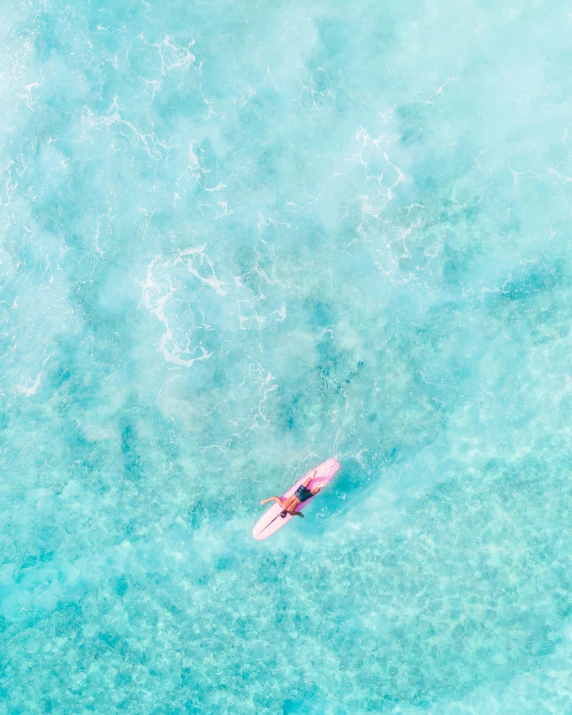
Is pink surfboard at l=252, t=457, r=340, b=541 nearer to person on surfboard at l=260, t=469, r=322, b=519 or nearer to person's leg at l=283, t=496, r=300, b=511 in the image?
person on surfboard at l=260, t=469, r=322, b=519

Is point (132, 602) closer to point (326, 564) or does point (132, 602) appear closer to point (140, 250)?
point (326, 564)

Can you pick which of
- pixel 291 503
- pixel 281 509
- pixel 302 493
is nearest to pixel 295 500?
pixel 291 503

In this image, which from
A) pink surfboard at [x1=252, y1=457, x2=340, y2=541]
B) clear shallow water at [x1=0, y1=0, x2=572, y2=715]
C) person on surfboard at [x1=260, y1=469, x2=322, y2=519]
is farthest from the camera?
pink surfboard at [x1=252, y1=457, x2=340, y2=541]

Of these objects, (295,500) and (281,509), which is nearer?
(295,500)

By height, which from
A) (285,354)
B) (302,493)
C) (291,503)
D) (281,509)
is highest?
(285,354)

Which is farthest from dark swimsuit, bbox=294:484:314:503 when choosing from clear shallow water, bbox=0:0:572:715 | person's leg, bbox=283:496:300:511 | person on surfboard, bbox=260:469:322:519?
clear shallow water, bbox=0:0:572:715

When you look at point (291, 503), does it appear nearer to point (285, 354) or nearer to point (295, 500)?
point (295, 500)

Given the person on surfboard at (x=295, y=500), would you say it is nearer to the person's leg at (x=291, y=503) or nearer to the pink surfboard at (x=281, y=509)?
the person's leg at (x=291, y=503)
